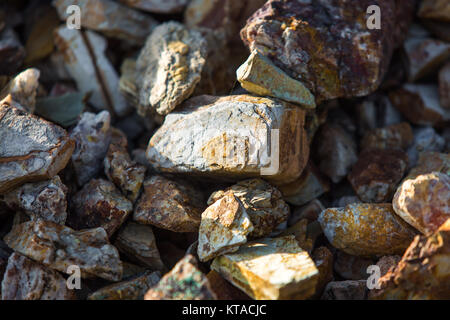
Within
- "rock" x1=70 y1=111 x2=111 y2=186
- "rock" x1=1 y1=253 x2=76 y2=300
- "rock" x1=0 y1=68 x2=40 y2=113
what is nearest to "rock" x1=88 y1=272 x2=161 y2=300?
"rock" x1=1 y1=253 x2=76 y2=300

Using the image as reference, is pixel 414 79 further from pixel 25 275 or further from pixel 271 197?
pixel 25 275

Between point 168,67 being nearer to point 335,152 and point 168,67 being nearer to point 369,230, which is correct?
point 335,152

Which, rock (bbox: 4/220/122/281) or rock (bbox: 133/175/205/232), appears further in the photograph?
rock (bbox: 133/175/205/232)

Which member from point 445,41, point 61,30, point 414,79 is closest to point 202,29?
point 61,30

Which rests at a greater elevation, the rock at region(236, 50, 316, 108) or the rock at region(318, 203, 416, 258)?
the rock at region(236, 50, 316, 108)

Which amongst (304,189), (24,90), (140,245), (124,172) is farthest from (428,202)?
(24,90)

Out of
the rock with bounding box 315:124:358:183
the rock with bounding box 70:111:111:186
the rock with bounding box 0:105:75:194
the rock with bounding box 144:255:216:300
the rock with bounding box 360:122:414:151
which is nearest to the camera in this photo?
the rock with bounding box 144:255:216:300

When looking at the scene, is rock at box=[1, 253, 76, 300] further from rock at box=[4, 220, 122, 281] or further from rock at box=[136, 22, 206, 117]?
rock at box=[136, 22, 206, 117]
